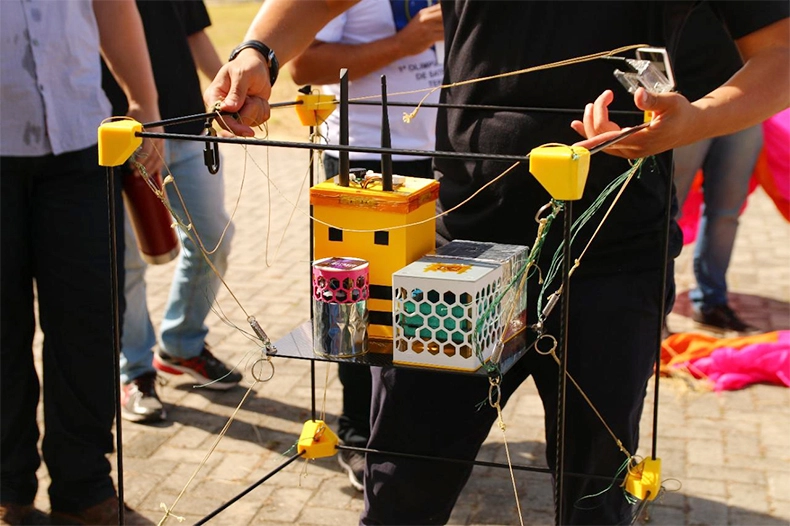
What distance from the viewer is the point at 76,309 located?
3414 mm

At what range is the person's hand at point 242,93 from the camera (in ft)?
7.00

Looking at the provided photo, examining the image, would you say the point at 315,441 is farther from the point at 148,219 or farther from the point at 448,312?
the point at 148,219

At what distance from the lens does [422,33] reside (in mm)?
3629

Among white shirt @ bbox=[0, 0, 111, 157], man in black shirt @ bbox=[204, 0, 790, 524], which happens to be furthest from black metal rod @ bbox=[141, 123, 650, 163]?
white shirt @ bbox=[0, 0, 111, 157]

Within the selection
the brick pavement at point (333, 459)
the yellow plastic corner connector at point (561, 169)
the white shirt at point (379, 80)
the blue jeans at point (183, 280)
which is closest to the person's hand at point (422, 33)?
the white shirt at point (379, 80)

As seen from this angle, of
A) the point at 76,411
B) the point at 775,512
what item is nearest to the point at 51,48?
the point at 76,411

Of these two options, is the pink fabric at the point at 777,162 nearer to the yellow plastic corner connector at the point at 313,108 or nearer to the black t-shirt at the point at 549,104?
the black t-shirt at the point at 549,104

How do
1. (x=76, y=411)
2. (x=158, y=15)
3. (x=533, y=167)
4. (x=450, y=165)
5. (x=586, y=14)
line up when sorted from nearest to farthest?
(x=533, y=167) < (x=586, y=14) < (x=450, y=165) < (x=76, y=411) < (x=158, y=15)

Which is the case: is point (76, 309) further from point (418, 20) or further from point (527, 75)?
point (527, 75)

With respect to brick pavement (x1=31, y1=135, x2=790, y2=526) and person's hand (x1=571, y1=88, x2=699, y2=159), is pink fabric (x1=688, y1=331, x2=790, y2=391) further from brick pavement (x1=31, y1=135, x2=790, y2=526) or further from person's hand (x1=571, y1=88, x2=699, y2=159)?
person's hand (x1=571, y1=88, x2=699, y2=159)

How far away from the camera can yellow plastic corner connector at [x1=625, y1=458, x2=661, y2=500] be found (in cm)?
235

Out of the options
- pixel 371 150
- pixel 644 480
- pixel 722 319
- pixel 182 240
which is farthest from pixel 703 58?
pixel 371 150

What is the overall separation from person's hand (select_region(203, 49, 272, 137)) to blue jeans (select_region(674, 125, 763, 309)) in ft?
11.0

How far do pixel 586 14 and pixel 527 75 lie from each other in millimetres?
179
